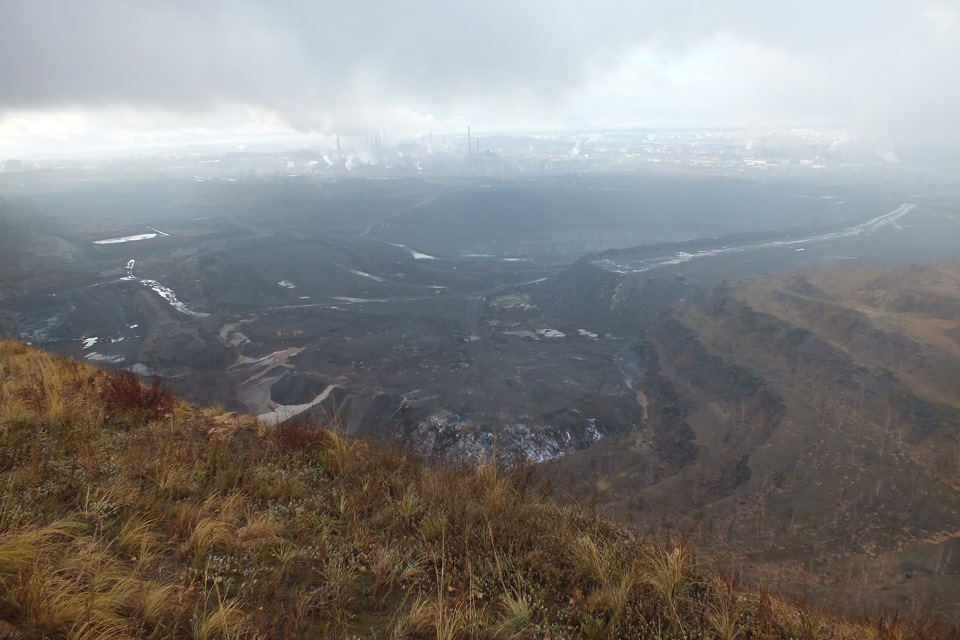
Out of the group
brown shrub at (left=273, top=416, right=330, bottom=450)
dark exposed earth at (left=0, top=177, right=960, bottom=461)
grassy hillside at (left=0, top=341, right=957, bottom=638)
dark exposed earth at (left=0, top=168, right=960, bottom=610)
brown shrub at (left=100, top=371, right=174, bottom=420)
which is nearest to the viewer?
grassy hillside at (left=0, top=341, right=957, bottom=638)

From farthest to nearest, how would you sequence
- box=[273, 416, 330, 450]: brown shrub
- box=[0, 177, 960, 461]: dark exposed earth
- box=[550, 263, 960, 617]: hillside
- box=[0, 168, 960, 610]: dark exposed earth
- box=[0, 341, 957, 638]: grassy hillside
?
box=[0, 177, 960, 461]: dark exposed earth → box=[0, 168, 960, 610]: dark exposed earth → box=[550, 263, 960, 617]: hillside → box=[273, 416, 330, 450]: brown shrub → box=[0, 341, 957, 638]: grassy hillside

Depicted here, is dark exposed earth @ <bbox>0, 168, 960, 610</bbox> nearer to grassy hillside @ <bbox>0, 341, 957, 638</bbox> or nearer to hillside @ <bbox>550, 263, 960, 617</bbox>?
hillside @ <bbox>550, 263, 960, 617</bbox>

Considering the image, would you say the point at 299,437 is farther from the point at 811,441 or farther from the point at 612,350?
the point at 612,350

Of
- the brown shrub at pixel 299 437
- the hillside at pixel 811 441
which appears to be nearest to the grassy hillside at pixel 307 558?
the brown shrub at pixel 299 437

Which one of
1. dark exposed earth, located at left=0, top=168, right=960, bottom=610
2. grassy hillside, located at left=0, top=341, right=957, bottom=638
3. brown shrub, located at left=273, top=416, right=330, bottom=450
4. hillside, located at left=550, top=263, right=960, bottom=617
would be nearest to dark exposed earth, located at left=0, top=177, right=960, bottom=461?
dark exposed earth, located at left=0, top=168, right=960, bottom=610

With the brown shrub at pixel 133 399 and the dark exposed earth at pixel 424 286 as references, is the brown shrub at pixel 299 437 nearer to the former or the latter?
the brown shrub at pixel 133 399
